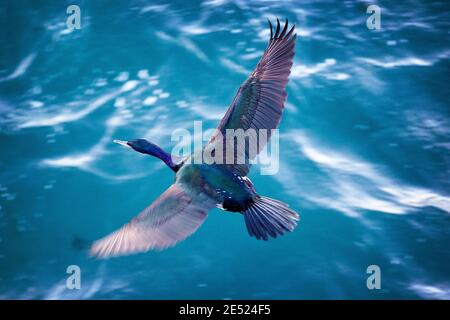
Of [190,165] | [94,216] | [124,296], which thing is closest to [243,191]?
[190,165]

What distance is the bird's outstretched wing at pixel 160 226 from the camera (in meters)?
3.33

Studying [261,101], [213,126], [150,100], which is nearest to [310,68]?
[213,126]

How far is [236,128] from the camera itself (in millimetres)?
3924

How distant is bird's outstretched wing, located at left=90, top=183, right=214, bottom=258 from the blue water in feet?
0.73

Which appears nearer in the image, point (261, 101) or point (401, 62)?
point (261, 101)

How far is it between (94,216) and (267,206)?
2.00 m

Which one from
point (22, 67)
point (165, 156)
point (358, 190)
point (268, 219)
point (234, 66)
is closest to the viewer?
point (268, 219)

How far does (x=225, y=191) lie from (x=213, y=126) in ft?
6.10

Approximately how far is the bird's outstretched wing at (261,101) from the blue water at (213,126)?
1180mm

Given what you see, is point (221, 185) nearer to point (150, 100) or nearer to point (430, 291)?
point (430, 291)

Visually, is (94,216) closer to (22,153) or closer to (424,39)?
(22,153)

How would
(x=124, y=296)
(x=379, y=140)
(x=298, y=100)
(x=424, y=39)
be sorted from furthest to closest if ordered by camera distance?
(x=424, y=39), (x=298, y=100), (x=379, y=140), (x=124, y=296)

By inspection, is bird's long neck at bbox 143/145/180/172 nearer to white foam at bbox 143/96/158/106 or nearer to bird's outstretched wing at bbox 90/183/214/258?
bird's outstretched wing at bbox 90/183/214/258

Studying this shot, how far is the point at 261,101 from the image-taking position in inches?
156
